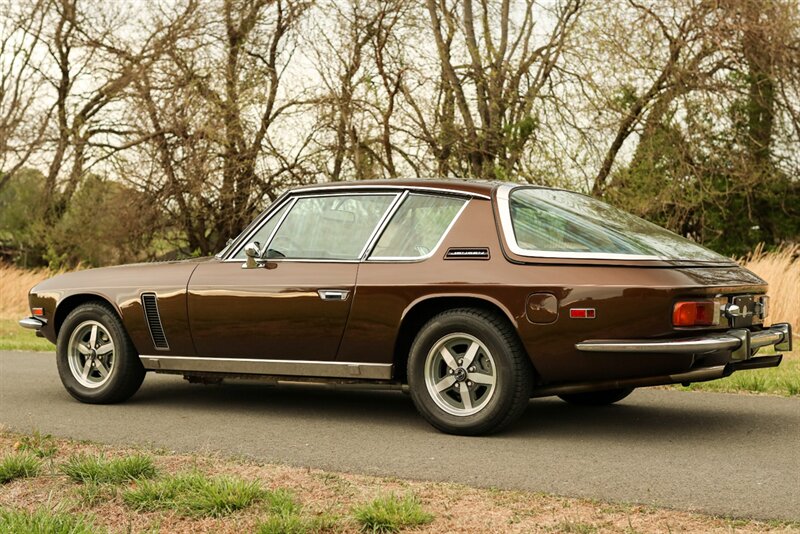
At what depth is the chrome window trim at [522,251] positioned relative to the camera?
5715mm

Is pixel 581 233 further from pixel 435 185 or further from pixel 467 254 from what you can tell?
pixel 435 185

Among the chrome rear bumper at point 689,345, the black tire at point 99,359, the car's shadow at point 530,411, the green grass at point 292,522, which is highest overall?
the chrome rear bumper at point 689,345

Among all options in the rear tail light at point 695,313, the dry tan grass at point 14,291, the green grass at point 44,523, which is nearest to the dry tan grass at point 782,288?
the rear tail light at point 695,313

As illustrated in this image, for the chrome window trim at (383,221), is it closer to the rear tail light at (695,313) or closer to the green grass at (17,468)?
the rear tail light at (695,313)

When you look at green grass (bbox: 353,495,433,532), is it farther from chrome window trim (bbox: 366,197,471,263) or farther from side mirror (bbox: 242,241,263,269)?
side mirror (bbox: 242,241,263,269)

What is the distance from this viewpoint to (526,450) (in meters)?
5.60

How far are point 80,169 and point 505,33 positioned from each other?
11.4 meters

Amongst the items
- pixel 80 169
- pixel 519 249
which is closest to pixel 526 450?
pixel 519 249

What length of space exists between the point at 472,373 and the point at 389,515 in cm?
208

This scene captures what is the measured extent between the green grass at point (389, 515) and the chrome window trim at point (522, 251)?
2134 mm

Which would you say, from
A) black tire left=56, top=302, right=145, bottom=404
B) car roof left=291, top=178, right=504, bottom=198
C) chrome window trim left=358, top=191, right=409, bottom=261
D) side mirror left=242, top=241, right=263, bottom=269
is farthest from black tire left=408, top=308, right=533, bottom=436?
black tire left=56, top=302, right=145, bottom=404

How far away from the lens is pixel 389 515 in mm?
3941

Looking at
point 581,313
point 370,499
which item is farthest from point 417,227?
point 370,499

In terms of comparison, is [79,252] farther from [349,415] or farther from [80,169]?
[349,415]
